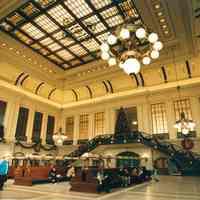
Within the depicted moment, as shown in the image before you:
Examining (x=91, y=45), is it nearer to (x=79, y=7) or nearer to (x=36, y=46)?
(x=79, y=7)

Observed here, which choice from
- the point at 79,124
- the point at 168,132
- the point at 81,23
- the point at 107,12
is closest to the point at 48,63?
the point at 81,23

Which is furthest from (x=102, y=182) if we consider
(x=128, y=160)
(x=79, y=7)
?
(x=128, y=160)

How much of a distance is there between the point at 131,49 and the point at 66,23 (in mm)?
7616

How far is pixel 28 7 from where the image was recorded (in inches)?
425

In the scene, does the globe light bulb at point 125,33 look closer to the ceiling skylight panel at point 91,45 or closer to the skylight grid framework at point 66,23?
the skylight grid framework at point 66,23

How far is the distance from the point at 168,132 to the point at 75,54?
9749 mm

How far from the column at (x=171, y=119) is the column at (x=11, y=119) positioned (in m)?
13.1

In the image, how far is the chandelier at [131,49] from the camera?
17.6ft

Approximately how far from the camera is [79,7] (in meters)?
10.9

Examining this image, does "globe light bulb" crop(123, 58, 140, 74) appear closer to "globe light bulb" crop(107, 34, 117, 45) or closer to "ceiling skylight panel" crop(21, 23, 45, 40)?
"globe light bulb" crop(107, 34, 117, 45)

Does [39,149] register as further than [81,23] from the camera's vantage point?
Yes

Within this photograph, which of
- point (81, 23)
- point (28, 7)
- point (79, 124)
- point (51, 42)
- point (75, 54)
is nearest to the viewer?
point (28, 7)

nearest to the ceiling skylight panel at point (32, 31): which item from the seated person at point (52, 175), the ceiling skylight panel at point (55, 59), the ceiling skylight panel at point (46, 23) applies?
the ceiling skylight panel at point (46, 23)

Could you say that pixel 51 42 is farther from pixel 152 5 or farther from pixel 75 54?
pixel 152 5
